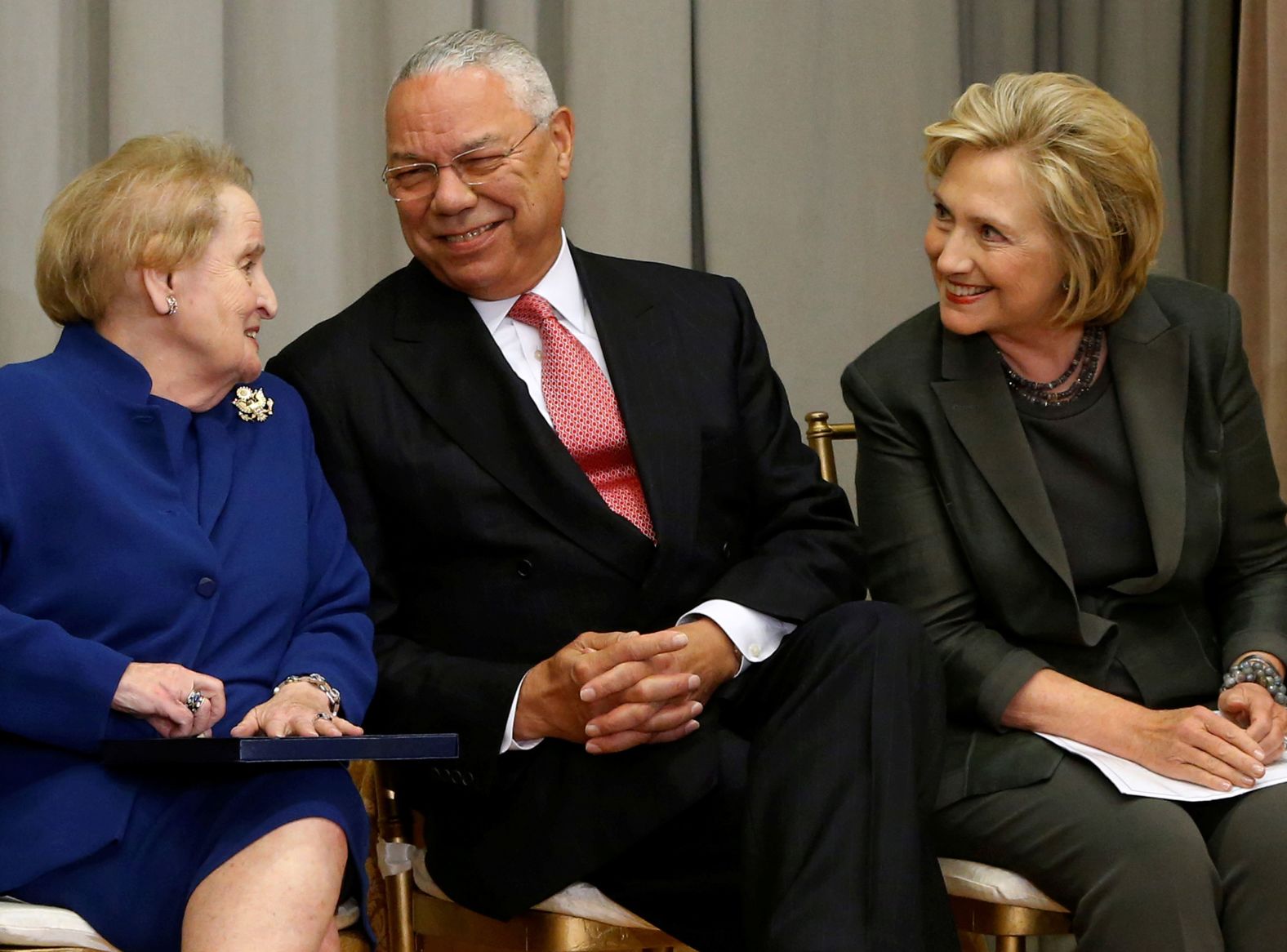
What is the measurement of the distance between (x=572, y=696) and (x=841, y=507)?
63 cm

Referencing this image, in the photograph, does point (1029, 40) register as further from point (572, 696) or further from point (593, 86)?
point (572, 696)

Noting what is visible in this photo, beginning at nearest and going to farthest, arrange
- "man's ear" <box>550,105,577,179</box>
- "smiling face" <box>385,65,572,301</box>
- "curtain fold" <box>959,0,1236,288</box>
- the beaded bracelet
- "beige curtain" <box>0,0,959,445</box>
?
the beaded bracelet, "smiling face" <box>385,65,572,301</box>, "man's ear" <box>550,105,577,179</box>, "beige curtain" <box>0,0,959,445</box>, "curtain fold" <box>959,0,1236,288</box>

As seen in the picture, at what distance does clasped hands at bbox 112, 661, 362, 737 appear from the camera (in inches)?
77.5

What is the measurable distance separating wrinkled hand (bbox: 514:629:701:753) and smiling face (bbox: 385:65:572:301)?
0.64 meters

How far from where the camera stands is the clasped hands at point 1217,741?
7.15 feet

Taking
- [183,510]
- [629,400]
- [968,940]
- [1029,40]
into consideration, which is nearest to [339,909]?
[183,510]

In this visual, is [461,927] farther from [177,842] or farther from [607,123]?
[607,123]

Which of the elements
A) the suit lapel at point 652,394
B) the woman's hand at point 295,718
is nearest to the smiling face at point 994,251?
the suit lapel at point 652,394

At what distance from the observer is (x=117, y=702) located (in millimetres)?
1977

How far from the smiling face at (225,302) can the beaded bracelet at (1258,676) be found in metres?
1.44

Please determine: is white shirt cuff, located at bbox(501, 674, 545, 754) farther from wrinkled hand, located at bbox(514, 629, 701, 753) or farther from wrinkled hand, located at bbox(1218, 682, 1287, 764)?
wrinkled hand, located at bbox(1218, 682, 1287, 764)

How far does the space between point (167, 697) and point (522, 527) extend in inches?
22.8

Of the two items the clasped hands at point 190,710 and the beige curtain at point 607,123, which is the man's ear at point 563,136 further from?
the clasped hands at point 190,710

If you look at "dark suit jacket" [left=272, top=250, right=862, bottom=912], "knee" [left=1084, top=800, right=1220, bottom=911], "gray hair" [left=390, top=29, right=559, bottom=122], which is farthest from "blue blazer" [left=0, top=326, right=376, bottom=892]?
"knee" [left=1084, top=800, right=1220, bottom=911]
